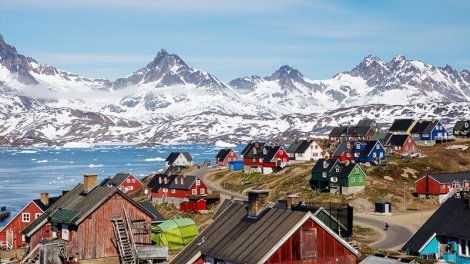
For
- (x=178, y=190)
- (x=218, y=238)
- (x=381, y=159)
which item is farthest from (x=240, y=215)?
(x=381, y=159)

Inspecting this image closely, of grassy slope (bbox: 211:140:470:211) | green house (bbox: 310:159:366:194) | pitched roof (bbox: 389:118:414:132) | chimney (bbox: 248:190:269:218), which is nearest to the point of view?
chimney (bbox: 248:190:269:218)

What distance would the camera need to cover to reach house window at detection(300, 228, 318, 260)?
3522 cm

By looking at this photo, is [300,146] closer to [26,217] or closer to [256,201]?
[26,217]

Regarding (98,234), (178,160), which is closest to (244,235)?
(98,234)

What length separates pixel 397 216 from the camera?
279ft

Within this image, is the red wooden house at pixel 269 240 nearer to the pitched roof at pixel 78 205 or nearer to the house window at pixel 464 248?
the pitched roof at pixel 78 205

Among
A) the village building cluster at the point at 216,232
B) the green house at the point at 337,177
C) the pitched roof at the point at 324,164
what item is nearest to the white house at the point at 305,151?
the green house at the point at 337,177

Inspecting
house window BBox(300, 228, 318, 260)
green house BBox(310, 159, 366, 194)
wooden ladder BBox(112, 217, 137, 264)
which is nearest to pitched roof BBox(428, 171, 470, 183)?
green house BBox(310, 159, 366, 194)

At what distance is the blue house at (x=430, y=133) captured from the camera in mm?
151750

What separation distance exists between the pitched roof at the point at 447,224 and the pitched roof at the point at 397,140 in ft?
276

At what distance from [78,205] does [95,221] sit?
3304 mm

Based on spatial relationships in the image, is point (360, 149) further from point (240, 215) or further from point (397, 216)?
point (240, 215)

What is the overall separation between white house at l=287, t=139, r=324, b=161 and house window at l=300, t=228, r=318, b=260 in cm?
11006

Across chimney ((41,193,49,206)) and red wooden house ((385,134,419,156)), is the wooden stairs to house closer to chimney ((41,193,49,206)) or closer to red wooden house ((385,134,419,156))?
chimney ((41,193,49,206))
